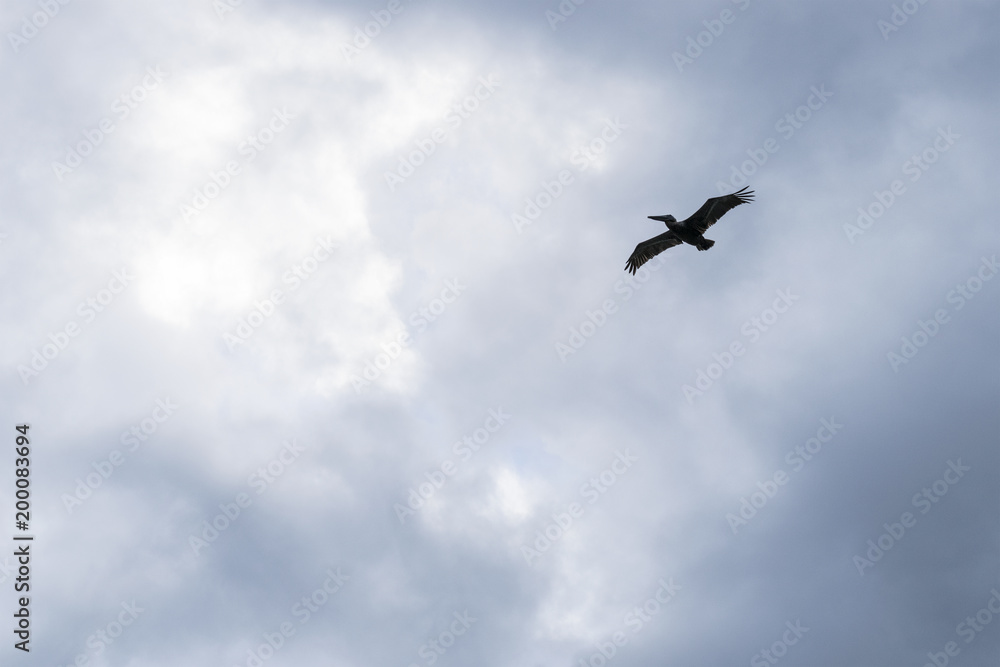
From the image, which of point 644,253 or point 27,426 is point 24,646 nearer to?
point 27,426

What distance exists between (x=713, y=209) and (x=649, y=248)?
24.8 ft

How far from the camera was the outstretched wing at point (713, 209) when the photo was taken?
66812 millimetres

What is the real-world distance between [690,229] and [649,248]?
16.0 feet

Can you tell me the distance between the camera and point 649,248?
242 ft

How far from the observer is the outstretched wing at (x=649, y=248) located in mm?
72425

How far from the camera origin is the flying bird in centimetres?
6769

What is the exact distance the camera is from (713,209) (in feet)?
225

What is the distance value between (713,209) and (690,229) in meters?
2.79

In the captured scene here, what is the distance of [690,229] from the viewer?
230 feet

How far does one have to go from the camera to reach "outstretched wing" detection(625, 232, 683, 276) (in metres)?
72.4

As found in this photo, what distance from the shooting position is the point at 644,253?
242 ft

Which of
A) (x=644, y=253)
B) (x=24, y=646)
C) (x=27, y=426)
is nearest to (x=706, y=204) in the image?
(x=644, y=253)

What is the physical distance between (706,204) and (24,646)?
69.4m

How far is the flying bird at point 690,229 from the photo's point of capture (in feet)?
222
